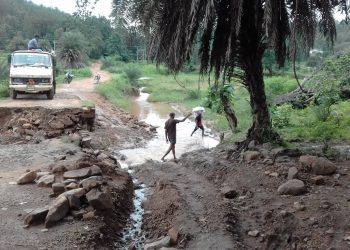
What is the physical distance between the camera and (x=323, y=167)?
794cm

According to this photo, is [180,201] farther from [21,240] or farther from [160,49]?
[160,49]

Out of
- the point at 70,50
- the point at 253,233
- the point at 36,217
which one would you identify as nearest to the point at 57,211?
the point at 36,217

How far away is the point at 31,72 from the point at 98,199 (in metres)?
11.7

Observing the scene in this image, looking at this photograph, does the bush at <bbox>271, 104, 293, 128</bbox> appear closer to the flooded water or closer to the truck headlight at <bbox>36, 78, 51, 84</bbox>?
the flooded water

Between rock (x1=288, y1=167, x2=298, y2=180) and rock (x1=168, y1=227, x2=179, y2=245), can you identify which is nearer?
rock (x1=168, y1=227, x2=179, y2=245)

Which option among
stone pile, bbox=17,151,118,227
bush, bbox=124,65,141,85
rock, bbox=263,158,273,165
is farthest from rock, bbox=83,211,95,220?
bush, bbox=124,65,141,85

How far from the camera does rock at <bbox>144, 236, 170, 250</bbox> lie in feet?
20.2

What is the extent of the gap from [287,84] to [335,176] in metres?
24.8

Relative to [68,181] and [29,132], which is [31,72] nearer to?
[29,132]

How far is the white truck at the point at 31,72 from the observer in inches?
673

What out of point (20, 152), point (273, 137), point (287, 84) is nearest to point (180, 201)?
point (273, 137)

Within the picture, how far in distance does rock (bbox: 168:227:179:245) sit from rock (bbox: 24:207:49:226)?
1912 millimetres

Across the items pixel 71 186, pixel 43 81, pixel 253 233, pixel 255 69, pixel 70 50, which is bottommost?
pixel 253 233

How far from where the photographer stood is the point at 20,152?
11.2 metres
